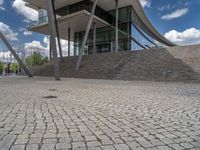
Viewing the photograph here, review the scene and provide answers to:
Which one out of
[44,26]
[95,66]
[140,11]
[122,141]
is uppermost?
[140,11]

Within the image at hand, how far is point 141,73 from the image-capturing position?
810 inches

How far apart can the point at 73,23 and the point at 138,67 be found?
20.3m

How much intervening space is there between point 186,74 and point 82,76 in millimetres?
11783

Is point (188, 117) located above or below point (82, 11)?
below

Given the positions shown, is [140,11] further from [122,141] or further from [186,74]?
[122,141]

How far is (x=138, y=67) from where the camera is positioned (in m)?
22.0

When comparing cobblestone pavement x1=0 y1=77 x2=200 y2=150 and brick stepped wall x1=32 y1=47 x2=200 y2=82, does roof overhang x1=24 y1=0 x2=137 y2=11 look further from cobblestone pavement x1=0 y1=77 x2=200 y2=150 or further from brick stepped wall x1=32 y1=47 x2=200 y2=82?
cobblestone pavement x1=0 y1=77 x2=200 y2=150

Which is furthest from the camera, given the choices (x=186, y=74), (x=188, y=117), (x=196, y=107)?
(x=186, y=74)

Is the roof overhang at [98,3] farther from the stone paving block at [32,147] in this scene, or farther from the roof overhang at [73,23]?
the stone paving block at [32,147]

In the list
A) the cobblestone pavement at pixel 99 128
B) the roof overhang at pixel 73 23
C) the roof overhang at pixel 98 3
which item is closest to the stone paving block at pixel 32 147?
the cobblestone pavement at pixel 99 128

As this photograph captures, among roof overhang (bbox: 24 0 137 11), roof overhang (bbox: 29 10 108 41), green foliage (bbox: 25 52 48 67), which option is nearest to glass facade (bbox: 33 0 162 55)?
roof overhang (bbox: 24 0 137 11)

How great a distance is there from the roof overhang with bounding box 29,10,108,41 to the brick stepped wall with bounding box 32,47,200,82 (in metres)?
7.44

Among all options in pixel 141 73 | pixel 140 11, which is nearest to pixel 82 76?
pixel 141 73

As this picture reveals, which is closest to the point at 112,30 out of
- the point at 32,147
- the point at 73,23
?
the point at 73,23
